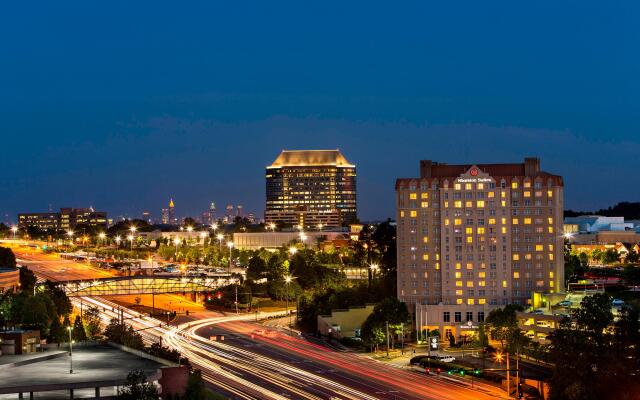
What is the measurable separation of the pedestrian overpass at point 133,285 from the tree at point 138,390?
79.4 meters

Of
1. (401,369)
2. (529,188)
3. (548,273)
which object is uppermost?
(529,188)

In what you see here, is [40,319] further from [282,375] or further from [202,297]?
[202,297]

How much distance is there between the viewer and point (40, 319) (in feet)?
311

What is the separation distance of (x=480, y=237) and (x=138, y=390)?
75796 millimetres

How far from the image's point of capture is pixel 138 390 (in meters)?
53.9

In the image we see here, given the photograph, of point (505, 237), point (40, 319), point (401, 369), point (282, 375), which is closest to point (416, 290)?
point (505, 237)

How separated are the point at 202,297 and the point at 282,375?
61.8 m

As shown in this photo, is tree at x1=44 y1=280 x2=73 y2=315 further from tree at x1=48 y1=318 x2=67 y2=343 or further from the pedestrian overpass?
tree at x1=48 y1=318 x2=67 y2=343

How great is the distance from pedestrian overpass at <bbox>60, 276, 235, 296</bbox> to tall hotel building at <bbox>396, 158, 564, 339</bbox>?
3578 centimetres

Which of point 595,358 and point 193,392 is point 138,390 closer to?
point 193,392

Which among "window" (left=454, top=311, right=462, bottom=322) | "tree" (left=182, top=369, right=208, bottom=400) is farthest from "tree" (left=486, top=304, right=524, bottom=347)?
"tree" (left=182, top=369, right=208, bottom=400)

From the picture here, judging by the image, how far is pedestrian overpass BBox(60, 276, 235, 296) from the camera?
134m

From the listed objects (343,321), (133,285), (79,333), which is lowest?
(343,321)

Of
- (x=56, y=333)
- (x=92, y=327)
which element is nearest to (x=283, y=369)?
(x=56, y=333)
